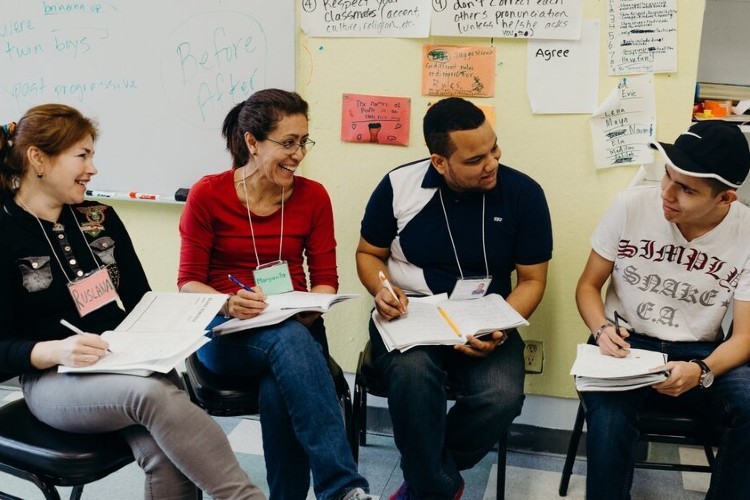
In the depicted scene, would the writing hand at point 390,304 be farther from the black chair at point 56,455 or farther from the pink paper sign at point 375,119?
the black chair at point 56,455

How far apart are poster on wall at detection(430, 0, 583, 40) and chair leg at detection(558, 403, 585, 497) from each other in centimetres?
112

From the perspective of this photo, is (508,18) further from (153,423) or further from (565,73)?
(153,423)

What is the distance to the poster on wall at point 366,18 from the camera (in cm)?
220

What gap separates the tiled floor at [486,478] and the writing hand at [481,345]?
538mm

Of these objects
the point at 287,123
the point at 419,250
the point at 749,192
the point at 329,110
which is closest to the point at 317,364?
the point at 419,250

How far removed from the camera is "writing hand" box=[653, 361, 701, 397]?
1.71 m

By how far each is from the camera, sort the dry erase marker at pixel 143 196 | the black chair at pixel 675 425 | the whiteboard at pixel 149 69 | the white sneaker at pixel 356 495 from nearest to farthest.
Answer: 1. the white sneaker at pixel 356 495
2. the black chair at pixel 675 425
3. the whiteboard at pixel 149 69
4. the dry erase marker at pixel 143 196

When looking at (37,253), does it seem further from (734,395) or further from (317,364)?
(734,395)

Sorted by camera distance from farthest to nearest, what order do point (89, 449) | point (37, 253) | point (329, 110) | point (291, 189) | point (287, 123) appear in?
1. point (329, 110)
2. point (291, 189)
3. point (287, 123)
4. point (37, 253)
5. point (89, 449)

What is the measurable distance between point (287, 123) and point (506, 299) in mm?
804

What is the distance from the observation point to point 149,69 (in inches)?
96.7

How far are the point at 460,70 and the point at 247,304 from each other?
0.99 meters

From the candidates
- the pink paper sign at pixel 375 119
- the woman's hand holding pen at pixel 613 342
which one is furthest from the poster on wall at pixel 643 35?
the woman's hand holding pen at pixel 613 342

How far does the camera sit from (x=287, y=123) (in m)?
1.95
